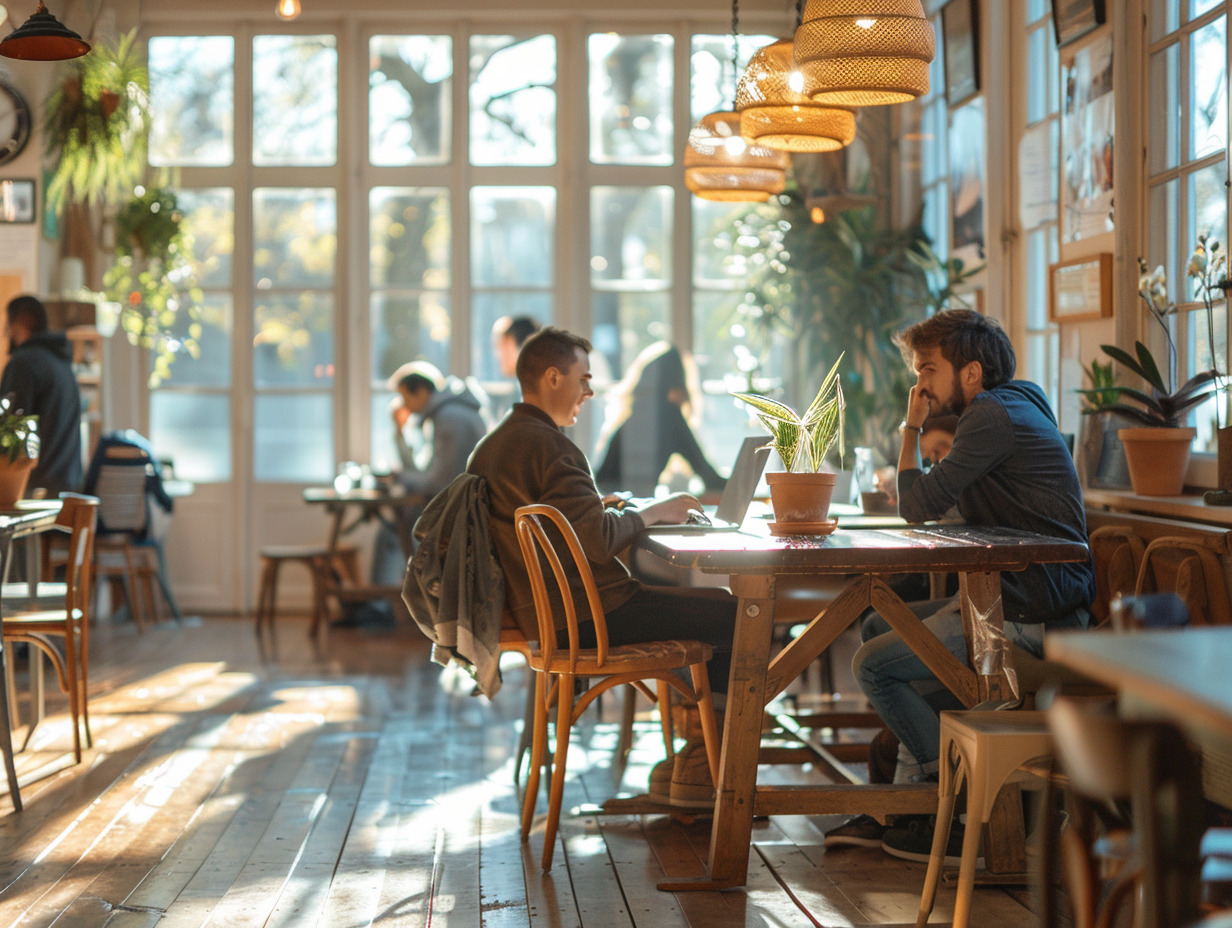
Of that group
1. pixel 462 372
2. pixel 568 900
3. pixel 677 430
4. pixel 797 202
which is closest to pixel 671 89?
pixel 797 202

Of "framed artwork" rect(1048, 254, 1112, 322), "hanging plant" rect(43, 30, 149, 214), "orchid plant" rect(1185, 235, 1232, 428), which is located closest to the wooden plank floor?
"orchid plant" rect(1185, 235, 1232, 428)

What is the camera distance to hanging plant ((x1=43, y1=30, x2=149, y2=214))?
6570 mm

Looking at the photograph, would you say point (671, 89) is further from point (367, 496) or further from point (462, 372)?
point (367, 496)

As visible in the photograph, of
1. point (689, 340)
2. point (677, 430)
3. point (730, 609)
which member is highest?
point (689, 340)

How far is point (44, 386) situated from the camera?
5.73m

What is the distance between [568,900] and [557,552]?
83 centimetres

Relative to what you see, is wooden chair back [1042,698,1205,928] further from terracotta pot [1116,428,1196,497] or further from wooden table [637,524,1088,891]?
terracotta pot [1116,428,1196,497]

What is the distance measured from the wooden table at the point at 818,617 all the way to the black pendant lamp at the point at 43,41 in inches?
108

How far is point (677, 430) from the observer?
514cm

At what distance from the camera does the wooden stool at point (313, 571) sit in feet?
21.2

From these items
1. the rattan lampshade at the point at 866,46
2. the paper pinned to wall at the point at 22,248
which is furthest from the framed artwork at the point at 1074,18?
the paper pinned to wall at the point at 22,248

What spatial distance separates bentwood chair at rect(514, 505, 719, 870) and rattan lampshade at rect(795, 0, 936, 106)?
1.19 meters

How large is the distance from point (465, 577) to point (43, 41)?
2505 mm

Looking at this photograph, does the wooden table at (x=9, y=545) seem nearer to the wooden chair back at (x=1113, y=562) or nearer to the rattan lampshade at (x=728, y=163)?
the rattan lampshade at (x=728, y=163)
